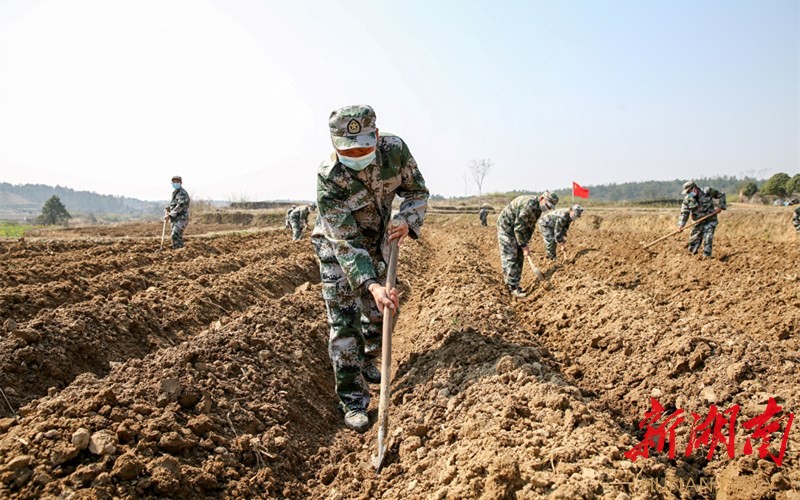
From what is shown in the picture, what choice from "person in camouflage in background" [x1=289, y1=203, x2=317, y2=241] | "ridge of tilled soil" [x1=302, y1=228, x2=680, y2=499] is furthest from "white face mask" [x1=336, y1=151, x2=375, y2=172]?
"person in camouflage in background" [x1=289, y1=203, x2=317, y2=241]

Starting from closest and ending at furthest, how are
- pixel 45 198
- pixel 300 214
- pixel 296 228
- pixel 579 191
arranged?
1. pixel 296 228
2. pixel 300 214
3. pixel 579 191
4. pixel 45 198

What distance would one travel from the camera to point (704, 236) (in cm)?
1050

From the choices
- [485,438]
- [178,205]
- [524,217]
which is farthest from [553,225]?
[485,438]

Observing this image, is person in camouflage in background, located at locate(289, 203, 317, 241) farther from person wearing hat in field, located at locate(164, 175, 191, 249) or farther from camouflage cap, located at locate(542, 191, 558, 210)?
camouflage cap, located at locate(542, 191, 558, 210)

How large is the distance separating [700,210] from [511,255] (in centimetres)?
535

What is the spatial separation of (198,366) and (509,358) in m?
→ 2.26

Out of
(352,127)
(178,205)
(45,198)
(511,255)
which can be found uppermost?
(45,198)

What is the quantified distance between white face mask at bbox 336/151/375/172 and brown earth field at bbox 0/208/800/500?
5.64 feet

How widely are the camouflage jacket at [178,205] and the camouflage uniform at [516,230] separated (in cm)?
748

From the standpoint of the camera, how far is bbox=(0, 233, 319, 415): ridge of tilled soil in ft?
13.6

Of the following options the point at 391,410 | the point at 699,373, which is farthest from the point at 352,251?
the point at 699,373

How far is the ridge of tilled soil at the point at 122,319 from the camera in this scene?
13.6ft

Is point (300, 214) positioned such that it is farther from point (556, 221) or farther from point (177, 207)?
point (556, 221)

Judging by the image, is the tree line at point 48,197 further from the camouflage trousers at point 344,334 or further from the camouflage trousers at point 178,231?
the camouflage trousers at point 344,334
